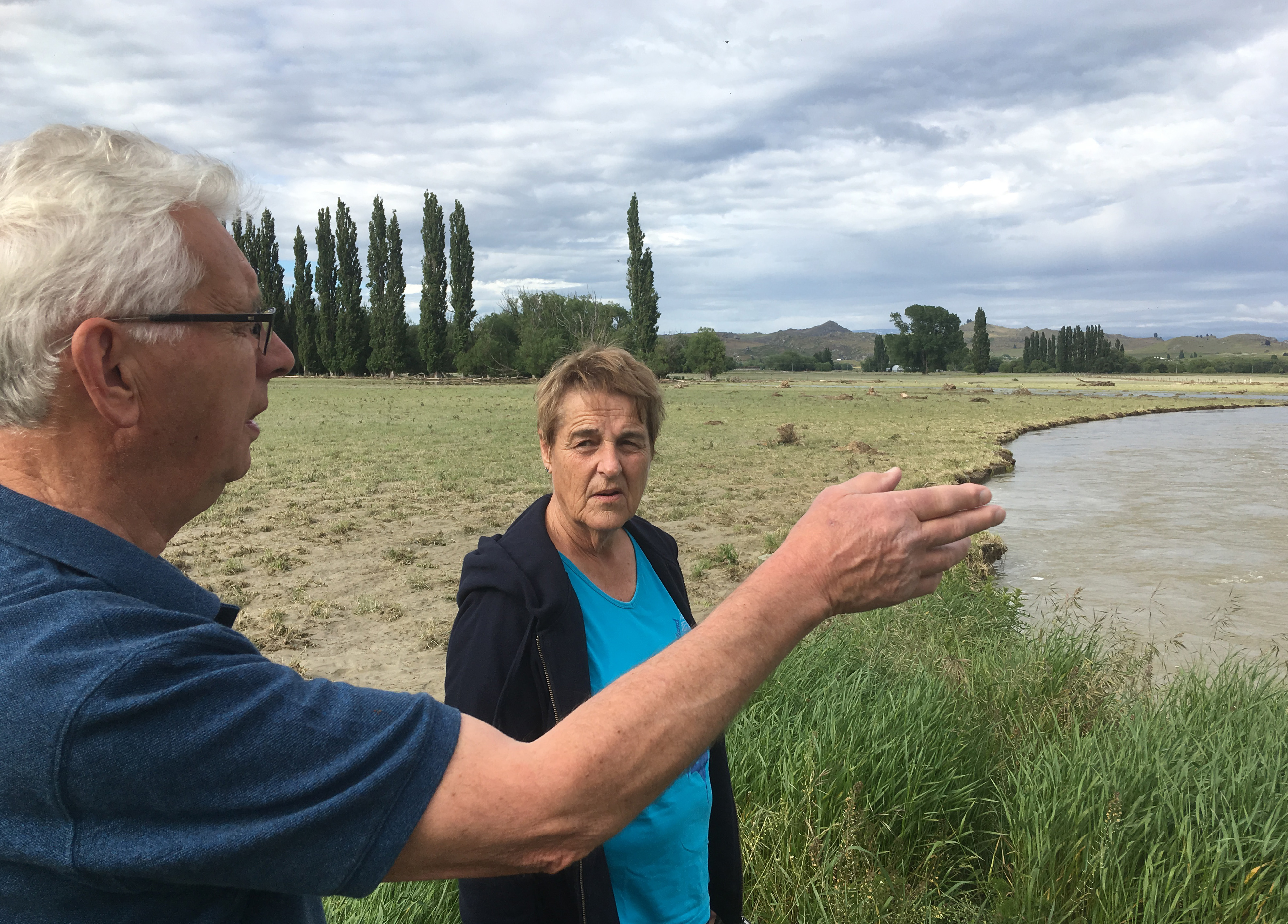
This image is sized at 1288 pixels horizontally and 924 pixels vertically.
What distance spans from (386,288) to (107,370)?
68.0 metres

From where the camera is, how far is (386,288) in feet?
213

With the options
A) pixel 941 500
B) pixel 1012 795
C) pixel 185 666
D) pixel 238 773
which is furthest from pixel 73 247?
pixel 1012 795

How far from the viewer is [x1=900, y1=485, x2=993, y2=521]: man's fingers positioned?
4.66ft

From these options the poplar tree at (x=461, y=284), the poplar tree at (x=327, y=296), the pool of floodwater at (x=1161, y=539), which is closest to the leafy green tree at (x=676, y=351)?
the poplar tree at (x=461, y=284)

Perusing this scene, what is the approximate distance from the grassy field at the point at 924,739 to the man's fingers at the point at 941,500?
6.63 ft

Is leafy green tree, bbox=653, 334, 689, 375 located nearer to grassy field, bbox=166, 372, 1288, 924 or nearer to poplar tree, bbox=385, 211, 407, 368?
poplar tree, bbox=385, 211, 407, 368

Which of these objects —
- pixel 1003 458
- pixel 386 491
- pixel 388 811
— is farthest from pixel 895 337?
pixel 388 811

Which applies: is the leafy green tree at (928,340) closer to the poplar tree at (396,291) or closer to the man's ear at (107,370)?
the poplar tree at (396,291)

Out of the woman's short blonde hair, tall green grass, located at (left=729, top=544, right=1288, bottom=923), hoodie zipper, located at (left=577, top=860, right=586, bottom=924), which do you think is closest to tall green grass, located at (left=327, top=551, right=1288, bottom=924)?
tall green grass, located at (left=729, top=544, right=1288, bottom=923)

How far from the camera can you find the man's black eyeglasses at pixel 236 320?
1174mm

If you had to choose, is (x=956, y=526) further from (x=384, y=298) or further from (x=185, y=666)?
(x=384, y=298)

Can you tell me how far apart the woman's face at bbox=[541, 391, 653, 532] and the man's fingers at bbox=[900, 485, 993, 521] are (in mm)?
1276

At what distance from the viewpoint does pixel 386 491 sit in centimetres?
1474

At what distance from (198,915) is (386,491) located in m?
14.3
